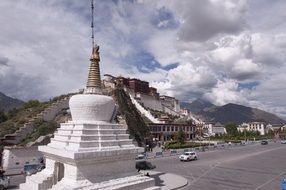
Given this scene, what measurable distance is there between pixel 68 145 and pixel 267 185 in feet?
57.3

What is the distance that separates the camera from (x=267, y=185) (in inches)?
969

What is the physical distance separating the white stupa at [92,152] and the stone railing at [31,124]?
83.5 feet

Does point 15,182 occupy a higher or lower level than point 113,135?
lower

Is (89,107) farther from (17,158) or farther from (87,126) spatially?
(17,158)

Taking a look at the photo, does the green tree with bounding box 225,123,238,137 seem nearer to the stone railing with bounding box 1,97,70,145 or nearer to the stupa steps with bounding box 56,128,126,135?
the stone railing with bounding box 1,97,70,145

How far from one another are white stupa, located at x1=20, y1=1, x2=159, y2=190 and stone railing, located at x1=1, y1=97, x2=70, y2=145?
25.5 metres

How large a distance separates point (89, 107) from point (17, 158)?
715 inches

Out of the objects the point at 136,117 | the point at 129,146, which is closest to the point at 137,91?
the point at 136,117

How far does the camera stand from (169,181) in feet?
83.4

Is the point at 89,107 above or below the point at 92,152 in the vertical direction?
above

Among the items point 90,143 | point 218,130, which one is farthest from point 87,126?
point 218,130

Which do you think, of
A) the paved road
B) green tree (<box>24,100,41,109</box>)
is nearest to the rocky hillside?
green tree (<box>24,100,41,109</box>)

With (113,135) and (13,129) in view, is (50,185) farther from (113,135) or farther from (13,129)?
(13,129)

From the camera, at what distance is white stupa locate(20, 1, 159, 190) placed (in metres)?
16.7
